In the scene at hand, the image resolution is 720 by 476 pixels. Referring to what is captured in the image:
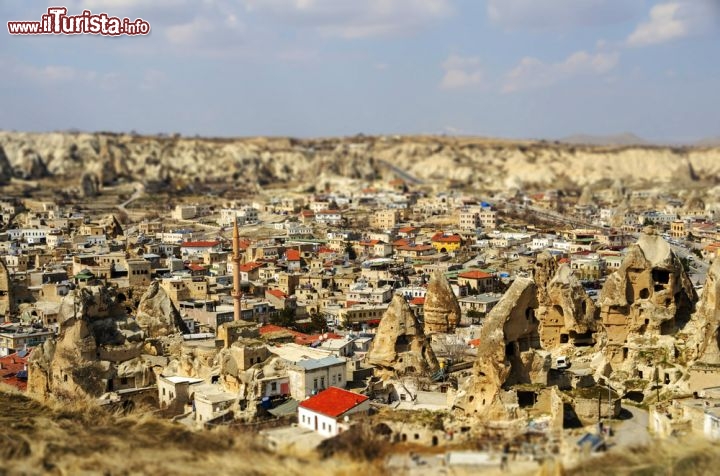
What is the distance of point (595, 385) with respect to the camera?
24.0m

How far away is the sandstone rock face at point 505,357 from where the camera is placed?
2247 centimetres

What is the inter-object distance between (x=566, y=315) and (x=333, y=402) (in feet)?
27.9

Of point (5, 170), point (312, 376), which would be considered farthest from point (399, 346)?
point (5, 170)

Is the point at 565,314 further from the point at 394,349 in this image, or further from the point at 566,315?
the point at 394,349

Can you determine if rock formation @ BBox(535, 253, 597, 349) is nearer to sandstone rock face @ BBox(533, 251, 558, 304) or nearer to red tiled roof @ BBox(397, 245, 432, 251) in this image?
sandstone rock face @ BBox(533, 251, 558, 304)

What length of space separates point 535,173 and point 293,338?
370 ft

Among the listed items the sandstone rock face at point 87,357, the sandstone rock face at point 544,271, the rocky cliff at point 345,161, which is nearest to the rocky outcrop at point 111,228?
the sandstone rock face at point 87,357

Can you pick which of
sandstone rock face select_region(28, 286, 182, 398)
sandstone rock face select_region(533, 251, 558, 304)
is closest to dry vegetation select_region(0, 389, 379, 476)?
sandstone rock face select_region(28, 286, 182, 398)

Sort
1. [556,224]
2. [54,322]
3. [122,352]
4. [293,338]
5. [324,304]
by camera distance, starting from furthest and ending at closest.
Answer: [556,224] → [324,304] → [54,322] → [293,338] → [122,352]

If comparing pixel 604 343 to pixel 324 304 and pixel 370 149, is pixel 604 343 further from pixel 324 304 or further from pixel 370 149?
pixel 370 149

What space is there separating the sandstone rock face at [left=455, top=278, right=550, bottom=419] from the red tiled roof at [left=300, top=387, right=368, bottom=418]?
2.46 metres

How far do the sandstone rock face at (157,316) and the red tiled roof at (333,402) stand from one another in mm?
10420

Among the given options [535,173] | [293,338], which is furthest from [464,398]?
[535,173]

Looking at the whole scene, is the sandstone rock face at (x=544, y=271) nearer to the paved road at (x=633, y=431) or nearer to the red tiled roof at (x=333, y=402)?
the paved road at (x=633, y=431)
